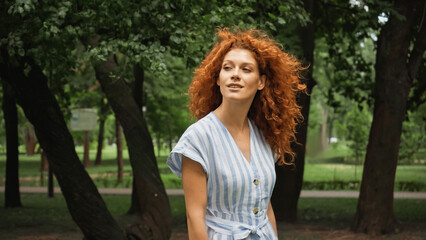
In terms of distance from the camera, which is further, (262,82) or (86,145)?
(86,145)

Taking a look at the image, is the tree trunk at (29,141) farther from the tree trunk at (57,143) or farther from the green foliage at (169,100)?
the tree trunk at (57,143)

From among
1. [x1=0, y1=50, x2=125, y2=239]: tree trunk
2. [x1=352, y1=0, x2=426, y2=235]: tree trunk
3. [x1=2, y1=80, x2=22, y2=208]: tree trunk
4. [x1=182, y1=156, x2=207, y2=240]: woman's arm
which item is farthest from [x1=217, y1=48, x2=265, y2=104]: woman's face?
[x1=2, y1=80, x2=22, y2=208]: tree trunk

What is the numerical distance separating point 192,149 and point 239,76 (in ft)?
1.39

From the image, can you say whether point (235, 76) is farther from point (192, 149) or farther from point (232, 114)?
point (192, 149)

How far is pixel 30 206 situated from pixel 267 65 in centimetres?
1571

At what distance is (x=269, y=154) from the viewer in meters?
2.95

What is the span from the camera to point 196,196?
2.65 m

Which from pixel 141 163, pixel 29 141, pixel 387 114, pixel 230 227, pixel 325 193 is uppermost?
pixel 387 114

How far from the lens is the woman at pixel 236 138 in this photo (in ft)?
8.75

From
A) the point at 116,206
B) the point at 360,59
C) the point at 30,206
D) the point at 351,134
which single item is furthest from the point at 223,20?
the point at 351,134

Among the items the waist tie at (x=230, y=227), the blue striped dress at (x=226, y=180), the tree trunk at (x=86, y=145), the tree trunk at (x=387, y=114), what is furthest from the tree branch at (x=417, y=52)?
the tree trunk at (x=86, y=145)

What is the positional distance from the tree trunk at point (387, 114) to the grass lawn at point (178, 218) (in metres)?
0.63

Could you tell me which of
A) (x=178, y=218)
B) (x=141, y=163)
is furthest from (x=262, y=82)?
(x=178, y=218)

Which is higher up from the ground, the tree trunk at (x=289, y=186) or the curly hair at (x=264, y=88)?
the curly hair at (x=264, y=88)
